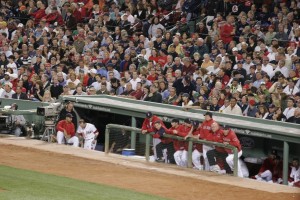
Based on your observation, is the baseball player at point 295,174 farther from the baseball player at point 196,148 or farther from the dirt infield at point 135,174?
the baseball player at point 196,148

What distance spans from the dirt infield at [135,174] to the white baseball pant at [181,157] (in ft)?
0.82

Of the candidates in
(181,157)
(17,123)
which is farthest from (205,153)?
(17,123)

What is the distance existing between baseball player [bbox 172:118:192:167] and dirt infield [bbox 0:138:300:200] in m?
0.26

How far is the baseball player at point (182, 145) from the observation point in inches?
707

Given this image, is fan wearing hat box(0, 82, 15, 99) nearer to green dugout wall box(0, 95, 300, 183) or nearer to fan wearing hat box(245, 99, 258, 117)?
green dugout wall box(0, 95, 300, 183)

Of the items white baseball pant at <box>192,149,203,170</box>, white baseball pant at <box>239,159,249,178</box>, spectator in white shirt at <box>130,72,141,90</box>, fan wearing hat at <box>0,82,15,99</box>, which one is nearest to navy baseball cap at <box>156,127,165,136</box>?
white baseball pant at <box>192,149,203,170</box>

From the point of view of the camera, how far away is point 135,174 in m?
17.2

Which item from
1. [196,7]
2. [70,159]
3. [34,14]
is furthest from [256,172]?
[34,14]

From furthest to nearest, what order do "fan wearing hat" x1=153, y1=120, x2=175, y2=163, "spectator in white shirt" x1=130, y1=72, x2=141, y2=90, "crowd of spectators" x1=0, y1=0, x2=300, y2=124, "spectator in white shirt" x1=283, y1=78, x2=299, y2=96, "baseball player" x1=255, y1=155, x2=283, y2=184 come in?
"spectator in white shirt" x1=130, y1=72, x2=141, y2=90
"crowd of spectators" x1=0, y1=0, x2=300, y2=124
"spectator in white shirt" x1=283, y1=78, x2=299, y2=96
"fan wearing hat" x1=153, y1=120, x2=175, y2=163
"baseball player" x1=255, y1=155, x2=283, y2=184

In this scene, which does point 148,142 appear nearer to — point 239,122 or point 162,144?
point 162,144

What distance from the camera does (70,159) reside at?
18750mm

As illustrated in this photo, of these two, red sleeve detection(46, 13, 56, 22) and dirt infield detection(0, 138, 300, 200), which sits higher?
red sleeve detection(46, 13, 56, 22)

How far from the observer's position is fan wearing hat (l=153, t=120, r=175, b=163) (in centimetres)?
1817

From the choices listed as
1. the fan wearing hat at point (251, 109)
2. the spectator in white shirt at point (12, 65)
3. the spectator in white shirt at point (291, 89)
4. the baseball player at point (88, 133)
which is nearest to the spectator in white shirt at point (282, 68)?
the spectator in white shirt at point (291, 89)
